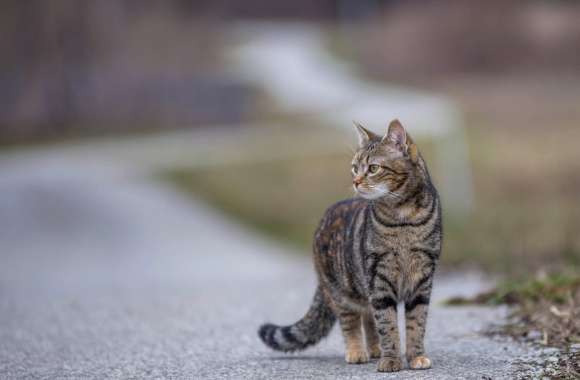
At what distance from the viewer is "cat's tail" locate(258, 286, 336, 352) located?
289 inches

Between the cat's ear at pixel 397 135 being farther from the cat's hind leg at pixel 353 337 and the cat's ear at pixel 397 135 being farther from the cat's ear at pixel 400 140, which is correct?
the cat's hind leg at pixel 353 337

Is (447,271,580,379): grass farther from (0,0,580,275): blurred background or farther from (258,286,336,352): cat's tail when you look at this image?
(0,0,580,275): blurred background

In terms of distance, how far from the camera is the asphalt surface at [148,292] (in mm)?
7141

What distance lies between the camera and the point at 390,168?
22.1ft

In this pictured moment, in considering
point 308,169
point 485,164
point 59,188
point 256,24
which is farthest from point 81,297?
point 256,24

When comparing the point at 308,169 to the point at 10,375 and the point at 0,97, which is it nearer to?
the point at 0,97

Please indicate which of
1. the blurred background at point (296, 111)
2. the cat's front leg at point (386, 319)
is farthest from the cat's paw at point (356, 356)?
the blurred background at point (296, 111)

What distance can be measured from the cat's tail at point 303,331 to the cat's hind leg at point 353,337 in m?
0.17

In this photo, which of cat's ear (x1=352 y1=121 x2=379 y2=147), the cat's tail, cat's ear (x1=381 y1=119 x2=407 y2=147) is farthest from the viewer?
the cat's tail

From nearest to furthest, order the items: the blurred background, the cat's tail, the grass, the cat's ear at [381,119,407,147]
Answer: the grass < the cat's ear at [381,119,407,147] < the cat's tail < the blurred background

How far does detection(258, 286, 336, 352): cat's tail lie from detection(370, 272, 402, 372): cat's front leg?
76cm

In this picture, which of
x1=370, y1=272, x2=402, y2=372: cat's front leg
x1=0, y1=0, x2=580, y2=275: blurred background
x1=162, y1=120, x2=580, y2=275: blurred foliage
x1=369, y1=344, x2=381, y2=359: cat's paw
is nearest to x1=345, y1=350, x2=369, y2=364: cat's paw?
x1=369, y1=344, x2=381, y2=359: cat's paw

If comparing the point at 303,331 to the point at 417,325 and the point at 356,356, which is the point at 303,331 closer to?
the point at 356,356

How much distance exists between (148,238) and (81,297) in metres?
5.40
